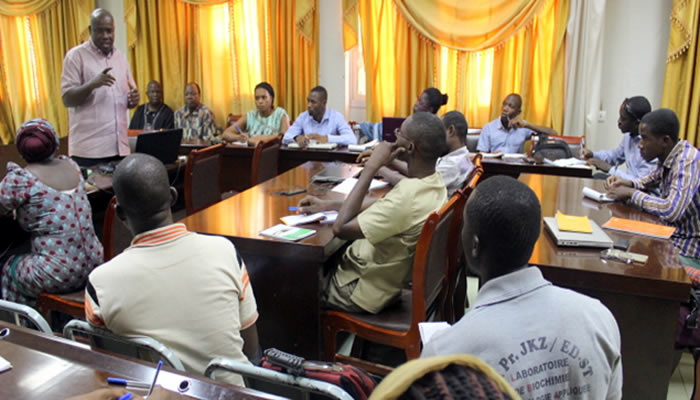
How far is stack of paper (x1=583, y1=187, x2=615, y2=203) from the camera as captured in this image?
98.8 inches

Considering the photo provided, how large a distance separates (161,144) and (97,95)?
441mm

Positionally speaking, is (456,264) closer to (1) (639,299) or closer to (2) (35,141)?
(1) (639,299)

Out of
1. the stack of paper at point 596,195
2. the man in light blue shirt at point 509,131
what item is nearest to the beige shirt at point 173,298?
the stack of paper at point 596,195

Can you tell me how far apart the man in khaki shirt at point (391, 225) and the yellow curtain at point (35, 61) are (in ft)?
19.1

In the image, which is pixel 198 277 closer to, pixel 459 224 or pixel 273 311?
pixel 273 311

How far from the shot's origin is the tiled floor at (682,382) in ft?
7.06

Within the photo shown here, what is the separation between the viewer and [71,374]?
951mm

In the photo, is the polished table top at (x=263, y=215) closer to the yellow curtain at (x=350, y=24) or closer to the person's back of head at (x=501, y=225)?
the person's back of head at (x=501, y=225)

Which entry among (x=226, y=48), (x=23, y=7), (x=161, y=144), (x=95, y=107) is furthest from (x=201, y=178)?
(x=23, y=7)

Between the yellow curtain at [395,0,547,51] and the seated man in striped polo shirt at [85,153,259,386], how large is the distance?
4.38m

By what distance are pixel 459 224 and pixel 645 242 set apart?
0.67 meters

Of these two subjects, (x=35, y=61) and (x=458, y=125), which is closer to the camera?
(x=458, y=125)

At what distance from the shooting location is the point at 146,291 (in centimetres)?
119

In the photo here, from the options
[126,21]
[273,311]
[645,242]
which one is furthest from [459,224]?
[126,21]
